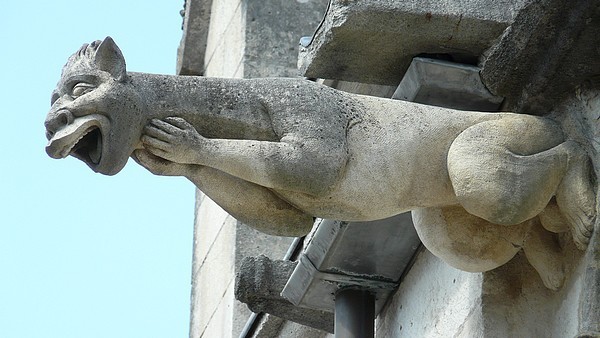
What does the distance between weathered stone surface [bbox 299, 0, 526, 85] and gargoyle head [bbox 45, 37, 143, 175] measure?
79 centimetres

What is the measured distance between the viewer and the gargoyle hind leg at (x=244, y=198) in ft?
16.0

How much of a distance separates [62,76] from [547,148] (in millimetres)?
1302

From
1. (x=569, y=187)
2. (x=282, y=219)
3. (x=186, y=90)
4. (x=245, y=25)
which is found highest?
(x=186, y=90)

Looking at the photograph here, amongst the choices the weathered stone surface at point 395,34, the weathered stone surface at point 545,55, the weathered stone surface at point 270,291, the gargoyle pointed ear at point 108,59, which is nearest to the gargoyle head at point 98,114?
the gargoyle pointed ear at point 108,59

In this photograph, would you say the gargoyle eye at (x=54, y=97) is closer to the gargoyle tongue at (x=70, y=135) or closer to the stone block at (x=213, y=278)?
the gargoyle tongue at (x=70, y=135)

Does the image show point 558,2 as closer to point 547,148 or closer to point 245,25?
point 547,148

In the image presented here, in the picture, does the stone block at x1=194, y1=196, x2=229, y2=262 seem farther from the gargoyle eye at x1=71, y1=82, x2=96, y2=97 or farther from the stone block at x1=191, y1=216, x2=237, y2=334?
the gargoyle eye at x1=71, y1=82, x2=96, y2=97

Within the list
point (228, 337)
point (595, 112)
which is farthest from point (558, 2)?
point (228, 337)

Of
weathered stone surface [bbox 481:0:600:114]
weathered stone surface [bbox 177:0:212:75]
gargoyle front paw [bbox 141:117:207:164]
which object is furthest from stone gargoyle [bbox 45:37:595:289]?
weathered stone surface [bbox 177:0:212:75]

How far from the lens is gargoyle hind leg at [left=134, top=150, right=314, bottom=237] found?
4879mm

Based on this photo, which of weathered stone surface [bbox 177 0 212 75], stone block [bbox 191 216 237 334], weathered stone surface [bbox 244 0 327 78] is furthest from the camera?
weathered stone surface [bbox 177 0 212 75]

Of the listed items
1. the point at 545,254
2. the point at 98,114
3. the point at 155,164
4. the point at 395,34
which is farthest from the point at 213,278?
the point at 98,114

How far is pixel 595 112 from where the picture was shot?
5.11m

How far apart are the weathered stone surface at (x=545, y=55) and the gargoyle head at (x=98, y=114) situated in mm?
1070
